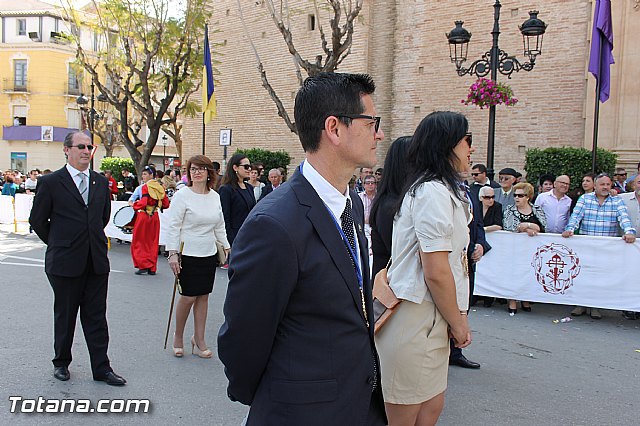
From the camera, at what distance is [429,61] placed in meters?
18.8

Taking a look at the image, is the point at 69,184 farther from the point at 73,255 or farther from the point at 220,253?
the point at 220,253

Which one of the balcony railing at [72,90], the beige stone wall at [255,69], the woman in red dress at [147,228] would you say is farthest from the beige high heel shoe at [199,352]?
the balcony railing at [72,90]

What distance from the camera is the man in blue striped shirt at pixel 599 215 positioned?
832 cm

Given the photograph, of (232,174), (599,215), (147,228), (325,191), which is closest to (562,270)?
(599,215)

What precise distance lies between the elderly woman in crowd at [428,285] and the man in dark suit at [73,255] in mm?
2947

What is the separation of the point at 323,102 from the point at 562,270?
7107 mm

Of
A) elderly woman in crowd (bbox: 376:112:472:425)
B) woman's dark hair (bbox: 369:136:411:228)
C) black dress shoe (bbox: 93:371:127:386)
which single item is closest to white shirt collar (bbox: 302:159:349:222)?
elderly woman in crowd (bbox: 376:112:472:425)

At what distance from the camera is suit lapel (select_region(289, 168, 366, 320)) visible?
2.03 metres

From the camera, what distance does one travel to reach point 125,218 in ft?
40.6

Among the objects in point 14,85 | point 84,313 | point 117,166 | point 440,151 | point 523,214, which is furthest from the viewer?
point 14,85

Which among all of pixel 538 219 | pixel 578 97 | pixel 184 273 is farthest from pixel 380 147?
pixel 184 273

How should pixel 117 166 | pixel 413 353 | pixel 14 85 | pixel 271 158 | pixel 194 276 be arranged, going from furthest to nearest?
pixel 14 85 < pixel 117 166 < pixel 271 158 < pixel 194 276 < pixel 413 353

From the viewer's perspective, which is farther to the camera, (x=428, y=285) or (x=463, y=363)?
(x=463, y=363)

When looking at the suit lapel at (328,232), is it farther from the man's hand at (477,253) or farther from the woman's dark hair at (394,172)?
the man's hand at (477,253)
